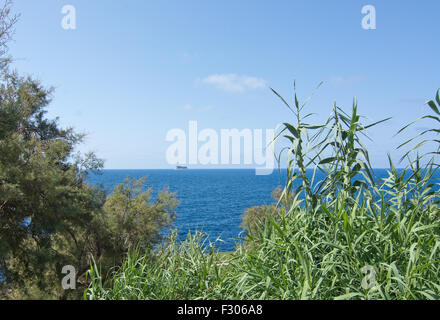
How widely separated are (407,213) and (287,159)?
1.05m

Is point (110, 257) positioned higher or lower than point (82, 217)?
lower

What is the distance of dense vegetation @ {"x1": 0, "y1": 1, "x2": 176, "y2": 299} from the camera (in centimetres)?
899

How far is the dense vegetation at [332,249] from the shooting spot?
230 cm

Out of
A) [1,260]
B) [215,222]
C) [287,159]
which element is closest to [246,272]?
[287,159]

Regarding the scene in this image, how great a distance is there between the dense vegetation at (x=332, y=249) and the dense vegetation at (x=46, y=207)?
17.2 feet

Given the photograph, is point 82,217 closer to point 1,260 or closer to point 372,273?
point 1,260

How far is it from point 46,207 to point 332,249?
31.0ft

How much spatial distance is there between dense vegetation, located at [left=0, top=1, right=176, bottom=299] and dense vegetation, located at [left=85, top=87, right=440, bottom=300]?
5234 millimetres

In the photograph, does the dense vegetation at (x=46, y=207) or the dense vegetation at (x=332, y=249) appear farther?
the dense vegetation at (x=46, y=207)

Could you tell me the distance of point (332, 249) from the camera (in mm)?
2605

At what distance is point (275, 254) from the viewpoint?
8.95 ft

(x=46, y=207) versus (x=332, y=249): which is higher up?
(x=332, y=249)

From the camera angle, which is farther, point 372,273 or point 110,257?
point 110,257

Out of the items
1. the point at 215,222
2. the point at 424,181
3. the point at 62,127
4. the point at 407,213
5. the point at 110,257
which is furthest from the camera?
the point at 215,222
